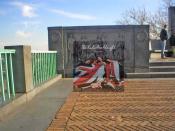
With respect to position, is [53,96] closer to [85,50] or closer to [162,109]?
[162,109]

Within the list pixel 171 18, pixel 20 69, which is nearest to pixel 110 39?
pixel 20 69

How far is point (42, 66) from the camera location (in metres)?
11.3

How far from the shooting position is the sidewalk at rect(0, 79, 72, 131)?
6014 millimetres

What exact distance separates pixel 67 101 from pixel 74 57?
21.6 ft

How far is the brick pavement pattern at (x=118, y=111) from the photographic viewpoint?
5922 mm

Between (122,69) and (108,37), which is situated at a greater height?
→ (108,37)

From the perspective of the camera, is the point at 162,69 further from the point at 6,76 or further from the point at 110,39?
the point at 6,76

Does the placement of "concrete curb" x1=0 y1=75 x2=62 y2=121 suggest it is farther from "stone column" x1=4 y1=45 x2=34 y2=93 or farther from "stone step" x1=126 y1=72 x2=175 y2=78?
"stone step" x1=126 y1=72 x2=175 y2=78

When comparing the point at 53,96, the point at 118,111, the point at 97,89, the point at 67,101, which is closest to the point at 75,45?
the point at 97,89

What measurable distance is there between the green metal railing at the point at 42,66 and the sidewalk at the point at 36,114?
849 millimetres

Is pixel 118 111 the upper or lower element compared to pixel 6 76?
lower

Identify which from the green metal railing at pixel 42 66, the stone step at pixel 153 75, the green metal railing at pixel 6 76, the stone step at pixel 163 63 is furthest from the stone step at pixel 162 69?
the green metal railing at pixel 6 76

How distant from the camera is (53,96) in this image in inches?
363

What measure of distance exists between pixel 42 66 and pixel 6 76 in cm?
378
